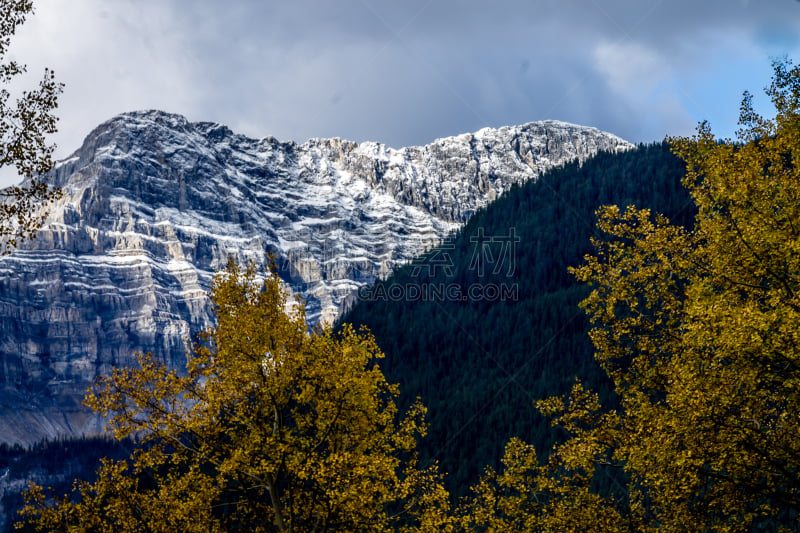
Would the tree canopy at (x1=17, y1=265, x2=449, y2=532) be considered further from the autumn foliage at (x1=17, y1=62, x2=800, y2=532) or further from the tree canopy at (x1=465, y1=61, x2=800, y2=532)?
the tree canopy at (x1=465, y1=61, x2=800, y2=532)

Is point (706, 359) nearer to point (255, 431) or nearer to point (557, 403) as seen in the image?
point (557, 403)

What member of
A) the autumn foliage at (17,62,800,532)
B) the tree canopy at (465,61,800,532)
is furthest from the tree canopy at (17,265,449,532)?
the tree canopy at (465,61,800,532)

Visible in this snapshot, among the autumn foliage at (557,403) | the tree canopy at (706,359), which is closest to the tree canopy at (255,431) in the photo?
the autumn foliage at (557,403)

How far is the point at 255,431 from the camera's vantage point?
17344mm

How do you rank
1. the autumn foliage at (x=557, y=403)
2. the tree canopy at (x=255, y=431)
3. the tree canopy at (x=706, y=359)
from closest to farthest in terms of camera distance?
the tree canopy at (x=706, y=359) < the autumn foliage at (x=557, y=403) < the tree canopy at (x=255, y=431)

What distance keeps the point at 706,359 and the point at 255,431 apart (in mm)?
10912

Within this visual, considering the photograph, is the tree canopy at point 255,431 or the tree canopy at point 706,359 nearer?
the tree canopy at point 706,359

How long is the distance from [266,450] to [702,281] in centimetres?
1142

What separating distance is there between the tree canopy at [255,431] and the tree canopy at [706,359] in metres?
4.41

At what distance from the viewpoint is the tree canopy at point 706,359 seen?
13.1 meters

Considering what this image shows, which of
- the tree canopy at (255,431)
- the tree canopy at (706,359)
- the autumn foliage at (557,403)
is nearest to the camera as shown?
the tree canopy at (706,359)

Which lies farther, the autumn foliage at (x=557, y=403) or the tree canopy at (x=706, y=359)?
the autumn foliage at (x=557, y=403)

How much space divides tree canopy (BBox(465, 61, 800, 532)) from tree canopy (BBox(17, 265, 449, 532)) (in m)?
4.41

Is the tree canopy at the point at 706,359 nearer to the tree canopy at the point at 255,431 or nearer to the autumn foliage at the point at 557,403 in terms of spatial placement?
the autumn foliage at the point at 557,403
